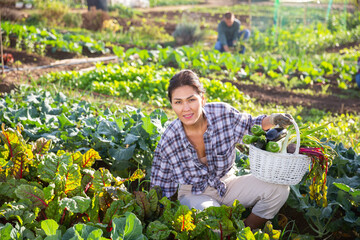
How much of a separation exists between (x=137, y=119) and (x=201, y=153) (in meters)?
0.97

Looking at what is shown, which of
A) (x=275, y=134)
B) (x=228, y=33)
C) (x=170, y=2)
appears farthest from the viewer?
(x=170, y=2)

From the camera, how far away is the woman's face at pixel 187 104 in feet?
8.63

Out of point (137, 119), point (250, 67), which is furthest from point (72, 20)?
point (137, 119)

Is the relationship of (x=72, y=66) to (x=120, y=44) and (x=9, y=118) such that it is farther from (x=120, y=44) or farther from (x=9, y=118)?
(x=9, y=118)

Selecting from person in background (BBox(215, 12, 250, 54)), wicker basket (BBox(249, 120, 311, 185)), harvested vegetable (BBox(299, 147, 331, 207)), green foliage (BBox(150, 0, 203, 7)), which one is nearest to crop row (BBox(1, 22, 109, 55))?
person in background (BBox(215, 12, 250, 54))

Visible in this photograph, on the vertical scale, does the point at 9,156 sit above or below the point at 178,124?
below

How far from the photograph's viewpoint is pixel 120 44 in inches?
412

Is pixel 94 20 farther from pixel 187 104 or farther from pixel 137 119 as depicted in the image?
pixel 187 104

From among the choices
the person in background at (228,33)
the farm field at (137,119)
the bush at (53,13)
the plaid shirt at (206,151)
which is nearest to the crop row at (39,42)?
the farm field at (137,119)

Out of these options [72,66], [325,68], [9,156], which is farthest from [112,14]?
[9,156]

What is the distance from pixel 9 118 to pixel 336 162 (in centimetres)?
285

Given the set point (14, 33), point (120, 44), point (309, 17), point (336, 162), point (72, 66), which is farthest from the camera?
point (309, 17)

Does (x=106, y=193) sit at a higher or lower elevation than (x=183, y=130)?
lower

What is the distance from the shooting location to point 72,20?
13203 mm
